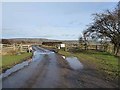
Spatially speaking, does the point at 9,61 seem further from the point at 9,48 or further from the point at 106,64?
the point at 9,48

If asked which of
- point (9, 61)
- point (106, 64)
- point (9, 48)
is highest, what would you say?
point (9, 48)

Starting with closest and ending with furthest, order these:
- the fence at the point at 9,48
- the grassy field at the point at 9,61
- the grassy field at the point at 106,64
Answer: the grassy field at the point at 106,64 → the grassy field at the point at 9,61 → the fence at the point at 9,48

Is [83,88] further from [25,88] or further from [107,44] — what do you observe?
[107,44]

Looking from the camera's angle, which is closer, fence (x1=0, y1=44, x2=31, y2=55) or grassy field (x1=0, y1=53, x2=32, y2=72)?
grassy field (x1=0, y1=53, x2=32, y2=72)

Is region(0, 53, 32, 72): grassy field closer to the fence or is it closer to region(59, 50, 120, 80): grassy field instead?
region(59, 50, 120, 80): grassy field

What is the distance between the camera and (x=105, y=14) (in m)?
46.3

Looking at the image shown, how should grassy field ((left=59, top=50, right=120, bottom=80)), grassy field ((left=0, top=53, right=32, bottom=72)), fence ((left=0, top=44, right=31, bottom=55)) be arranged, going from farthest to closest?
fence ((left=0, top=44, right=31, bottom=55)) < grassy field ((left=0, top=53, right=32, bottom=72)) < grassy field ((left=59, top=50, right=120, bottom=80))

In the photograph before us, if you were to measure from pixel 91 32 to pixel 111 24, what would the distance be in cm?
667

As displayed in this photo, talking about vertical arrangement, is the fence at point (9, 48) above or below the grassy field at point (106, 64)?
above

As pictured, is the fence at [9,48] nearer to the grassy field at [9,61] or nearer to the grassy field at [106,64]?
the grassy field at [9,61]

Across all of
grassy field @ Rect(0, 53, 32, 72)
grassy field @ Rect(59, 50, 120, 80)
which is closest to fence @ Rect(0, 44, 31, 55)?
grassy field @ Rect(0, 53, 32, 72)

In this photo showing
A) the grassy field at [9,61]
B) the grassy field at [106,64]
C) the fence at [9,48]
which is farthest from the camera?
the fence at [9,48]

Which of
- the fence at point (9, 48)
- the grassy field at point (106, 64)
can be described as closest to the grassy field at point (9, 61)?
the grassy field at point (106, 64)

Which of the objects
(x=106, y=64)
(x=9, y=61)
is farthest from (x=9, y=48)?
(x=106, y=64)
